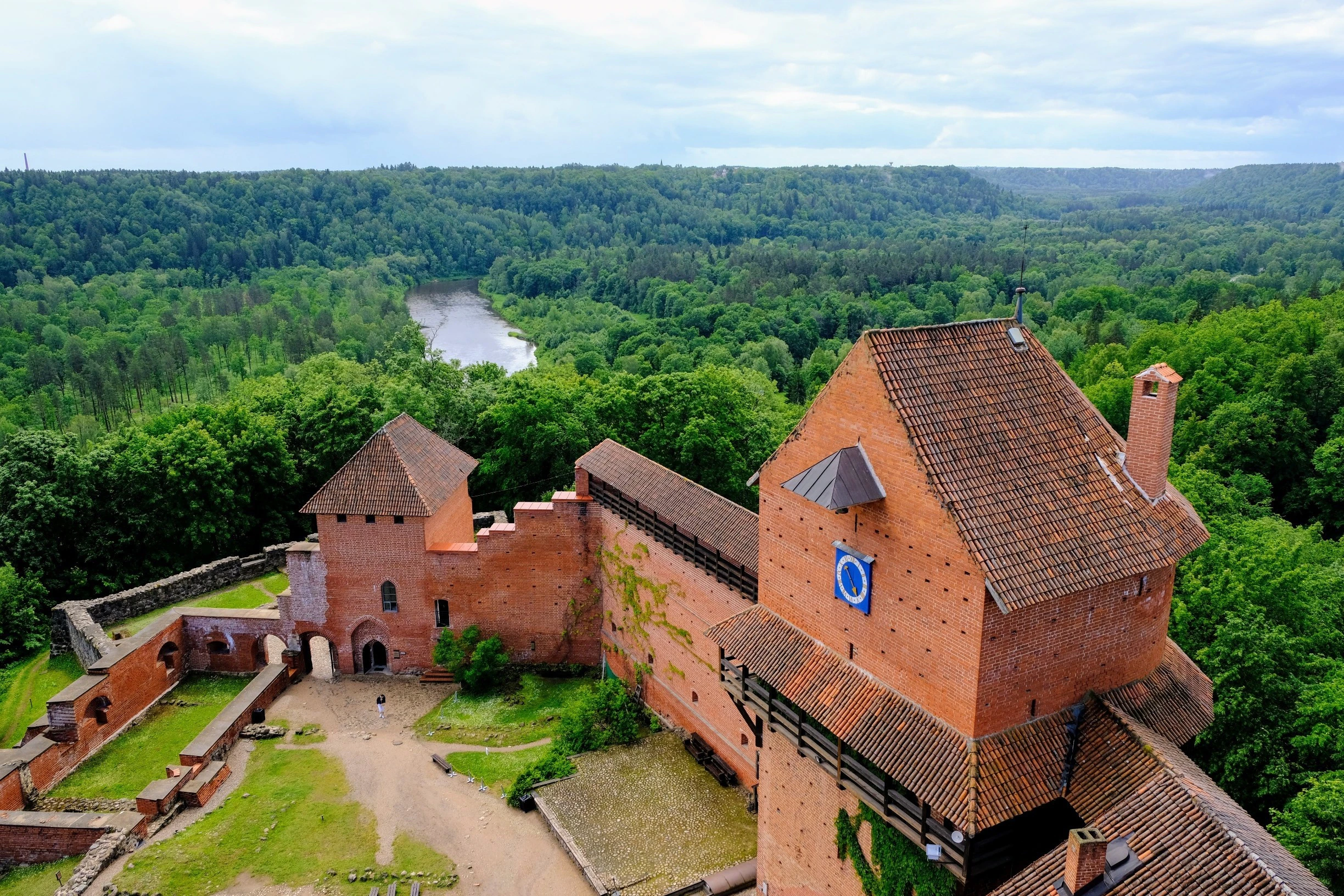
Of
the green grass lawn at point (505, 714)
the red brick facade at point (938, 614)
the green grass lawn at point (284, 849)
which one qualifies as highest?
the red brick facade at point (938, 614)

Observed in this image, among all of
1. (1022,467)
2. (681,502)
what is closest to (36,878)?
(681,502)

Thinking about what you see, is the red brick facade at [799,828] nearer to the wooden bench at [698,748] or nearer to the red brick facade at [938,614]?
the red brick facade at [938,614]

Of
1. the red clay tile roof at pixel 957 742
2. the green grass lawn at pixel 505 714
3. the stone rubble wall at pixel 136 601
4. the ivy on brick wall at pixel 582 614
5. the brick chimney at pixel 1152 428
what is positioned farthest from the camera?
the stone rubble wall at pixel 136 601

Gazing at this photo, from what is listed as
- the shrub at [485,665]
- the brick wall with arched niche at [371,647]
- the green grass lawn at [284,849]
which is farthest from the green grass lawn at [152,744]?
the shrub at [485,665]

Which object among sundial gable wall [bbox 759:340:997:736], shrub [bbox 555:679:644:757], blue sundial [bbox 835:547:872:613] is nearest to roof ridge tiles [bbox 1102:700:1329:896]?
sundial gable wall [bbox 759:340:997:736]

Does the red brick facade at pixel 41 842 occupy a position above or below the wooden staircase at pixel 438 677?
below
